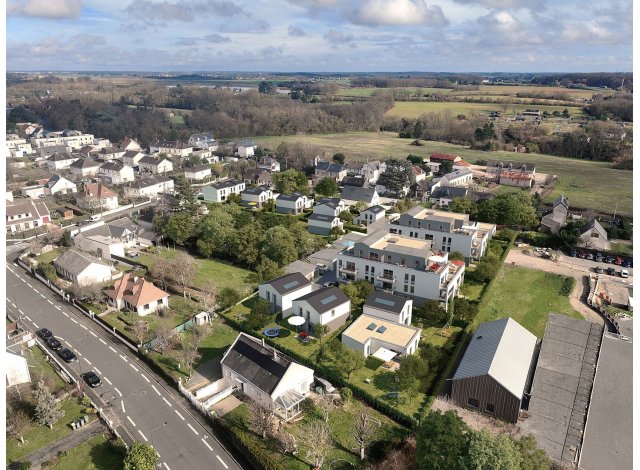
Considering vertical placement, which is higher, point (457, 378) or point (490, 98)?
point (490, 98)

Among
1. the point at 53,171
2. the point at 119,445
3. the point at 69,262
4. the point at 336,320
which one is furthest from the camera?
the point at 53,171

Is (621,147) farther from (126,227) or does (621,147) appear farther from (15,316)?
(15,316)

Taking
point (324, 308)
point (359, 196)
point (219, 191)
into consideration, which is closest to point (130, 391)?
point (324, 308)

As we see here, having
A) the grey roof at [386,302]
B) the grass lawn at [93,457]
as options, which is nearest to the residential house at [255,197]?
the grey roof at [386,302]

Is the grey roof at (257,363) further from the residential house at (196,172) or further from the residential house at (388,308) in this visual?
the residential house at (196,172)

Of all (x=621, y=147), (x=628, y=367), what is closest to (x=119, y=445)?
(x=628, y=367)

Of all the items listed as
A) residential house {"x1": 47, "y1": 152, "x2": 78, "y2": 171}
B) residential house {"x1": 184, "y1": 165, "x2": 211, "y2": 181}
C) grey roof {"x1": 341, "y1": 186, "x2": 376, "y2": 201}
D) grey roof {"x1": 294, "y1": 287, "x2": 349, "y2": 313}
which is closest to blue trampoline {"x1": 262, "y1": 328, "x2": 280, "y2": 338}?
grey roof {"x1": 294, "y1": 287, "x2": 349, "y2": 313}
